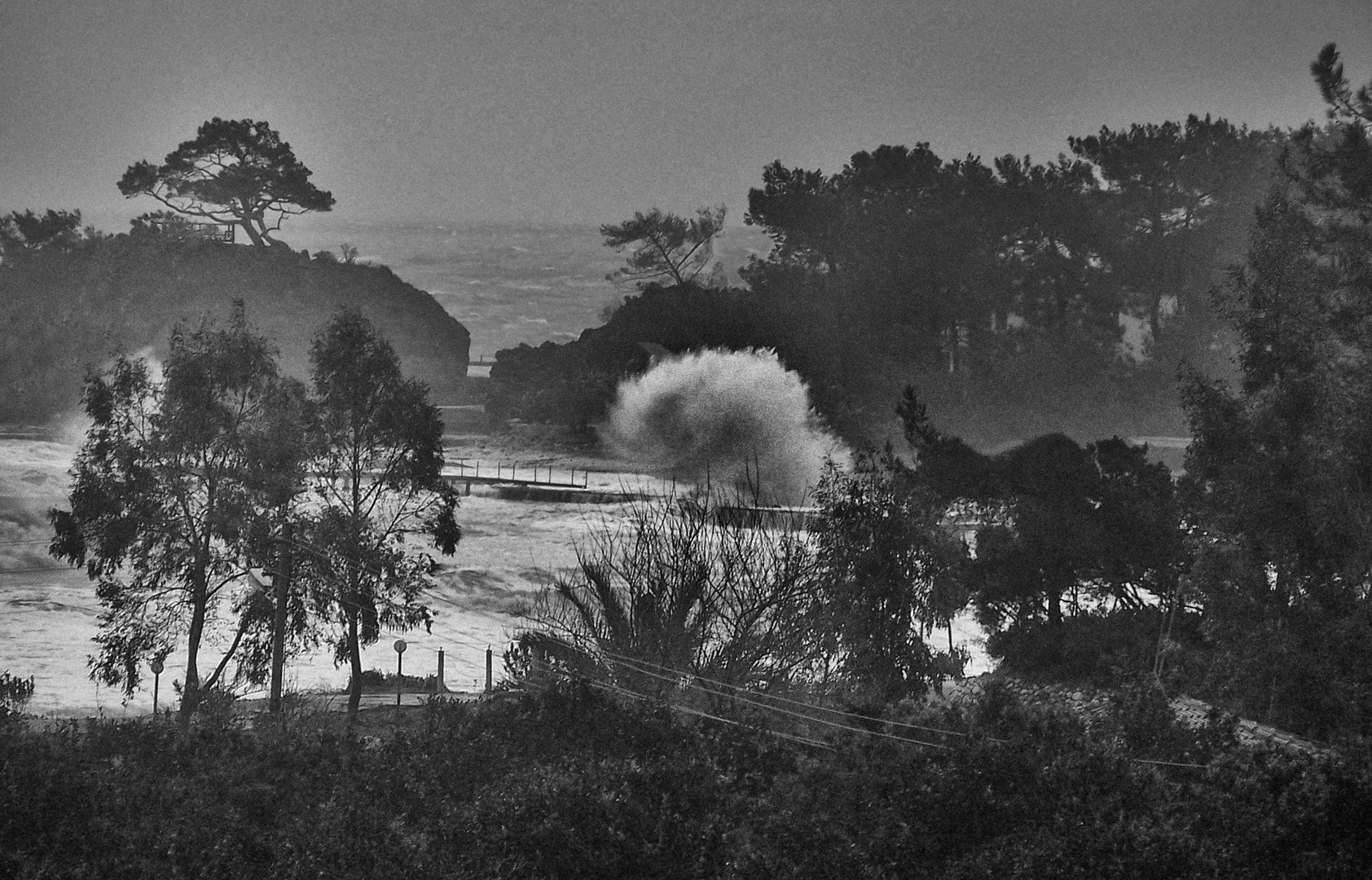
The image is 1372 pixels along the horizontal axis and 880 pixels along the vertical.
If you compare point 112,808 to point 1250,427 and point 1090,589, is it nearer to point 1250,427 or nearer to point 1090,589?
point 1250,427

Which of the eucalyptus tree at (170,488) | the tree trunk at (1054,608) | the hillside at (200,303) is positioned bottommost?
the tree trunk at (1054,608)

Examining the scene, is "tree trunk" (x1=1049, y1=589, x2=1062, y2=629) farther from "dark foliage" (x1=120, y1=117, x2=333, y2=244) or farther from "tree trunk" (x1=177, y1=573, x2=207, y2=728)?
"dark foliage" (x1=120, y1=117, x2=333, y2=244)

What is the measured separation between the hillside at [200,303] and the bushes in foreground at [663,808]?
60437 mm

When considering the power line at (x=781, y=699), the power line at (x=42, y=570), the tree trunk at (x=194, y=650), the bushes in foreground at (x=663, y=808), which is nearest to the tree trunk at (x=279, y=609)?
the tree trunk at (x=194, y=650)

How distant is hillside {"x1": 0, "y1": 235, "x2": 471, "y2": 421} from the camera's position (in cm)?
Result: 8169

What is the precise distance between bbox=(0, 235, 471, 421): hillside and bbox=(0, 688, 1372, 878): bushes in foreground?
198 feet

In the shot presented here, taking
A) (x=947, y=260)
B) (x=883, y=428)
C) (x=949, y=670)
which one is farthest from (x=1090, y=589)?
(x=947, y=260)

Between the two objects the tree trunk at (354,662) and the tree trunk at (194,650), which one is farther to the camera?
the tree trunk at (354,662)

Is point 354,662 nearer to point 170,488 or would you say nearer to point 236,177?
point 170,488

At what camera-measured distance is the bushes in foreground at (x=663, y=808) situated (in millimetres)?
17953

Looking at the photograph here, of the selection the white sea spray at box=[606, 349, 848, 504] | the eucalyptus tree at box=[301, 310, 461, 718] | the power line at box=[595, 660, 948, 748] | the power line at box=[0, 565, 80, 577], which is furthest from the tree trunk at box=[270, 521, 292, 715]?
the white sea spray at box=[606, 349, 848, 504]

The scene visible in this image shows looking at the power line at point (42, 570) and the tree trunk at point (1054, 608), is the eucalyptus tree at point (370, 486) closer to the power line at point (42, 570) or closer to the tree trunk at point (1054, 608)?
the power line at point (42, 570)

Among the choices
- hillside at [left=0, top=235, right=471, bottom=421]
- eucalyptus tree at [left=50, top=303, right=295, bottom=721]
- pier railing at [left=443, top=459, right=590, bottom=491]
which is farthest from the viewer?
hillside at [left=0, top=235, right=471, bottom=421]

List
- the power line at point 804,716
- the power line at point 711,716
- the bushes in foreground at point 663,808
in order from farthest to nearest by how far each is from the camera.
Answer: the power line at point 711,716 → the power line at point 804,716 → the bushes in foreground at point 663,808
